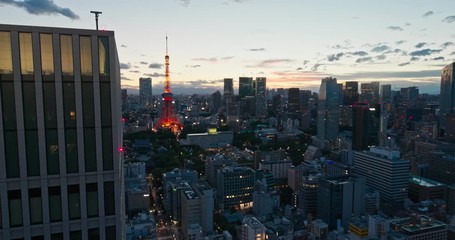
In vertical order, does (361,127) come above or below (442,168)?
above

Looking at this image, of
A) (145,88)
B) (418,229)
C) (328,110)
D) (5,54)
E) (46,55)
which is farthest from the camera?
(145,88)

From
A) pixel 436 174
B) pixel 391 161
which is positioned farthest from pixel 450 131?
pixel 391 161

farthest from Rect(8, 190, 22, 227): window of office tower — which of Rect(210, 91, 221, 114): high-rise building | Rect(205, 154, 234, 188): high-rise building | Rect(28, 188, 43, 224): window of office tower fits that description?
Rect(210, 91, 221, 114): high-rise building

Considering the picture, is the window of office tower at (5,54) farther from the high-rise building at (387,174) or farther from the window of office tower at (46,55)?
the high-rise building at (387,174)

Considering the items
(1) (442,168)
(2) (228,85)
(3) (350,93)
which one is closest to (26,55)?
(1) (442,168)

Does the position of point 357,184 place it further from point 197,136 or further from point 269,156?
point 197,136

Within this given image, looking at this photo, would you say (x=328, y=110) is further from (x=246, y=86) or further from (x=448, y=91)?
(x=246, y=86)

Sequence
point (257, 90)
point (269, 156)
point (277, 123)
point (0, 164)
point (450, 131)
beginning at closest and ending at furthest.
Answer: point (0, 164) → point (269, 156) → point (450, 131) → point (277, 123) → point (257, 90)
